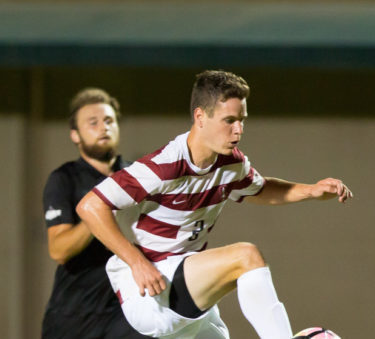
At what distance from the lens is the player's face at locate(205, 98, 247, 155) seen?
7.55 ft

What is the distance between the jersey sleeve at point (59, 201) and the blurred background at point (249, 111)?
1376 millimetres

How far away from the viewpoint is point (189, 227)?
2.46 metres

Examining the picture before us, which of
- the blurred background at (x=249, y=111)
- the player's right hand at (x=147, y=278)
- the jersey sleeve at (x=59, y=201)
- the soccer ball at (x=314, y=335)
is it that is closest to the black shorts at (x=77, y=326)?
the jersey sleeve at (x=59, y=201)

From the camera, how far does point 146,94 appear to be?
4855mm

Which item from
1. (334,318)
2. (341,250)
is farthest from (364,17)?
(334,318)

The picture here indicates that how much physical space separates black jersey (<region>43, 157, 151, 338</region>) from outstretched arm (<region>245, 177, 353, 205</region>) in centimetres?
69

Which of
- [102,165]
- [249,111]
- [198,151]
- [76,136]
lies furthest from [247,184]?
[249,111]

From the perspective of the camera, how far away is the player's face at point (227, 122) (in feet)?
7.55

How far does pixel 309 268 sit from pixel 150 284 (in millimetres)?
2604

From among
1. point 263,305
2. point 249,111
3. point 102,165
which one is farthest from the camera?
point 249,111

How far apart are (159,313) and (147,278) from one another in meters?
0.21

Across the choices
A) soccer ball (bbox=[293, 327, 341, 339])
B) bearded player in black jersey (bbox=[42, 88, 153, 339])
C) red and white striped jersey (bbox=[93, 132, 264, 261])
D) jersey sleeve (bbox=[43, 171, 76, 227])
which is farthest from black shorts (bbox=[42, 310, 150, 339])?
soccer ball (bbox=[293, 327, 341, 339])

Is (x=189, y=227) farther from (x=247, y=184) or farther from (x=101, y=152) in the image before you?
(x=101, y=152)

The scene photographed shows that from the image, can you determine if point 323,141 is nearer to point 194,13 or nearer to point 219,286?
point 194,13
